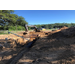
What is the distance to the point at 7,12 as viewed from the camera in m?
20.7

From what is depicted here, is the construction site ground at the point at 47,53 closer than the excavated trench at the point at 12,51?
Yes

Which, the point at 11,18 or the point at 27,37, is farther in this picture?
the point at 11,18

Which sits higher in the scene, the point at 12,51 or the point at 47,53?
the point at 47,53

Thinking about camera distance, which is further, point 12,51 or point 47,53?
point 12,51

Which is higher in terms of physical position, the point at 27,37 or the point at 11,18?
the point at 11,18

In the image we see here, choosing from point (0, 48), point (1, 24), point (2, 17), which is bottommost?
point (0, 48)

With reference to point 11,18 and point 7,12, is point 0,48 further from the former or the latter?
point 7,12

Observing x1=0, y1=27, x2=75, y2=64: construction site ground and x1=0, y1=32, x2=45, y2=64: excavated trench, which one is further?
x1=0, y1=32, x2=45, y2=64: excavated trench
